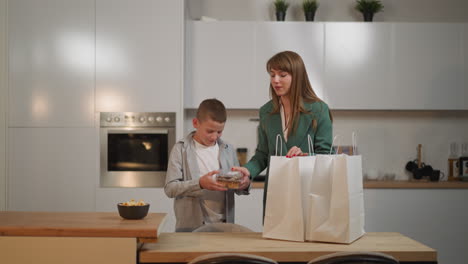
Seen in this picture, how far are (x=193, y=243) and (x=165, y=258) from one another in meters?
0.15

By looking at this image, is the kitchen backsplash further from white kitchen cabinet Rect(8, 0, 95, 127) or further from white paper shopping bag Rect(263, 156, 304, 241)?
white paper shopping bag Rect(263, 156, 304, 241)

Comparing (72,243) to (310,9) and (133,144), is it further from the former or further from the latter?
(310,9)

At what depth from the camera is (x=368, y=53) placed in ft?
12.8

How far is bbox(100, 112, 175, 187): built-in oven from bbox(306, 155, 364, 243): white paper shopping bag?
1.99 meters

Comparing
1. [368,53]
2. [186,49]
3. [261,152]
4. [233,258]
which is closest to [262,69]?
[186,49]

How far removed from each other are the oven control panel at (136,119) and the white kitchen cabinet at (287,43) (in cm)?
78

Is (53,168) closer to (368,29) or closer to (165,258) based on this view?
(165,258)

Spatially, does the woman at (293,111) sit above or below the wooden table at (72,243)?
above

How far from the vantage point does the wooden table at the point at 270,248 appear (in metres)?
1.59

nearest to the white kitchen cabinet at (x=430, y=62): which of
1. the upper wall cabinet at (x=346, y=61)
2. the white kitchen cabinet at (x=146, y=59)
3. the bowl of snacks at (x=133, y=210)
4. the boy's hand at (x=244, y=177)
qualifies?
the upper wall cabinet at (x=346, y=61)

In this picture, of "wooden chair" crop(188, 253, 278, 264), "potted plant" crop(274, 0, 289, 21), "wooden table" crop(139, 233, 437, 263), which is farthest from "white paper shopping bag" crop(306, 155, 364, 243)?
"potted plant" crop(274, 0, 289, 21)

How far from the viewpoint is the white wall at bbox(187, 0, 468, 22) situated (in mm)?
4262

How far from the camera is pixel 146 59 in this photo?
3.57 metres

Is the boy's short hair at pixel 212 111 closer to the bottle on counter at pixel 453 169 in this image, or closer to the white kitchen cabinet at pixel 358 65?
the white kitchen cabinet at pixel 358 65
